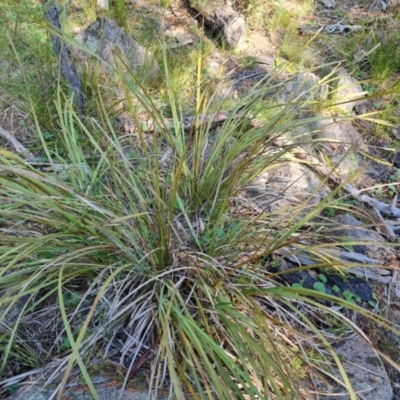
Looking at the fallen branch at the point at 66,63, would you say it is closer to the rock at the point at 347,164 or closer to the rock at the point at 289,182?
the rock at the point at 289,182

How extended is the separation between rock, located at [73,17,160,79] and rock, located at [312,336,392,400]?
199 cm

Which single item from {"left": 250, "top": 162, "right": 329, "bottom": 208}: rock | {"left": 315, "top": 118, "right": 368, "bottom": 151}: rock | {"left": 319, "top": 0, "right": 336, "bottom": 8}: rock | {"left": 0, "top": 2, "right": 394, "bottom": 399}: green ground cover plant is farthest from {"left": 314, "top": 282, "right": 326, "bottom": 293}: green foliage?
{"left": 319, "top": 0, "right": 336, "bottom": 8}: rock

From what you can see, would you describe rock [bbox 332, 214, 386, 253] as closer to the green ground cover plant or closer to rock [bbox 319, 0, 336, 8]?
the green ground cover plant

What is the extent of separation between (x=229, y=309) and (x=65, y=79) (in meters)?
1.70

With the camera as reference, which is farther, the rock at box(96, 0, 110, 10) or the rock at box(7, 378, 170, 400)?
the rock at box(96, 0, 110, 10)

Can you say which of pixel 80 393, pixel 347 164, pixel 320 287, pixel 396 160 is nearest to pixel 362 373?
pixel 320 287

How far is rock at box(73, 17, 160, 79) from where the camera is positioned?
2.83 m

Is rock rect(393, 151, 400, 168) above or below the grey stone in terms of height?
above

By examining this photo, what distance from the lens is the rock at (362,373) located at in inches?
63.3

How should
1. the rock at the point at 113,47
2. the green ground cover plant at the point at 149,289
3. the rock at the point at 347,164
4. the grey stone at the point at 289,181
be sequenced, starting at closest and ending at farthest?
the green ground cover plant at the point at 149,289 → the grey stone at the point at 289,181 → the rock at the point at 347,164 → the rock at the point at 113,47

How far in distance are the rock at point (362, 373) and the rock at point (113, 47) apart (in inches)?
78.4

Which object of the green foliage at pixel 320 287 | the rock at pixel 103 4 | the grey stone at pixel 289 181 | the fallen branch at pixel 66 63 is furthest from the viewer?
the rock at pixel 103 4

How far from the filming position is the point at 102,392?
148 cm

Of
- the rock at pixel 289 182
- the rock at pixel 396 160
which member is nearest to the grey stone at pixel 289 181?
the rock at pixel 289 182
